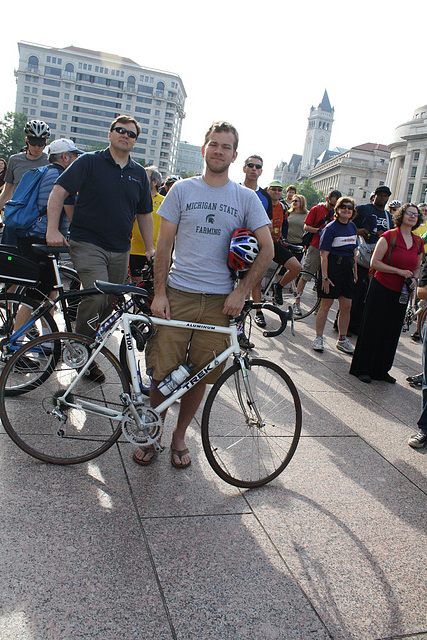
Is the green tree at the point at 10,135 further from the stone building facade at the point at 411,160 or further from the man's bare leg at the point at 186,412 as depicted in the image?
the man's bare leg at the point at 186,412

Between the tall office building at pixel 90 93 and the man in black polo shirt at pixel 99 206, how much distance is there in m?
121

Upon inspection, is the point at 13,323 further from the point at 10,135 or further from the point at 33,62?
the point at 33,62

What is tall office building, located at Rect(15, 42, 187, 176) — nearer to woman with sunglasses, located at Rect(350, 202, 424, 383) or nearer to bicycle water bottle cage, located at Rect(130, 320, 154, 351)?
woman with sunglasses, located at Rect(350, 202, 424, 383)

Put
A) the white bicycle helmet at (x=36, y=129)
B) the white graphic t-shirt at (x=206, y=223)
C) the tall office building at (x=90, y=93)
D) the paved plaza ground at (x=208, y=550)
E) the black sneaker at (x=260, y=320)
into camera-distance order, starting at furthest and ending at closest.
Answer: the tall office building at (x=90, y=93) < the black sneaker at (x=260, y=320) < the white bicycle helmet at (x=36, y=129) < the white graphic t-shirt at (x=206, y=223) < the paved plaza ground at (x=208, y=550)

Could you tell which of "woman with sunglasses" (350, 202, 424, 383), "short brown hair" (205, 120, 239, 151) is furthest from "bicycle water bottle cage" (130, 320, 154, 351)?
"woman with sunglasses" (350, 202, 424, 383)

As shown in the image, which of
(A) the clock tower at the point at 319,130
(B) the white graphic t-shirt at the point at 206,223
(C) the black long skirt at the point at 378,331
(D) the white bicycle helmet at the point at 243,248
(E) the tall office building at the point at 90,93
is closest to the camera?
(D) the white bicycle helmet at the point at 243,248

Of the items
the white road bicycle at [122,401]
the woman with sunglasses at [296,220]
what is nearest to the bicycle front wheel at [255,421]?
the white road bicycle at [122,401]

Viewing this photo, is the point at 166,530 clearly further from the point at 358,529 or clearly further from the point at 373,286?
the point at 373,286

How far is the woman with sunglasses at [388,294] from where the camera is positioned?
5898mm

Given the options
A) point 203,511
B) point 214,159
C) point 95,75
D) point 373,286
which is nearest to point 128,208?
point 214,159

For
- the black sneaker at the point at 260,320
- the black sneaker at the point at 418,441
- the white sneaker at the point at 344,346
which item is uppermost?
the black sneaker at the point at 260,320

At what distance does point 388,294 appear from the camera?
611cm

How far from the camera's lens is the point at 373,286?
6.20 m

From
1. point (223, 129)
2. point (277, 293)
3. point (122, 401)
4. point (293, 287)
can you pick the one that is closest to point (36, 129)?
point (223, 129)
